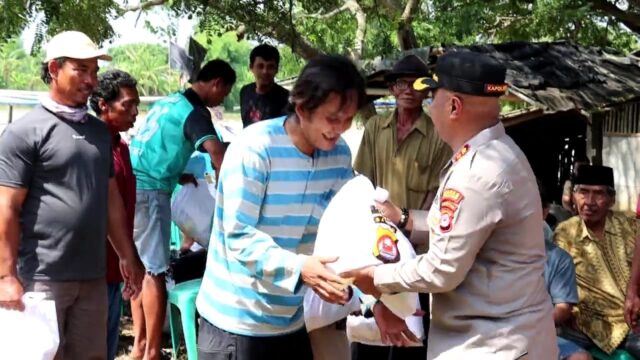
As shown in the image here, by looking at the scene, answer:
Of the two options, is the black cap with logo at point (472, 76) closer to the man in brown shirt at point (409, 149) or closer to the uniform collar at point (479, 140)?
the uniform collar at point (479, 140)

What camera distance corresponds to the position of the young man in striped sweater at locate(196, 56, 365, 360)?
2652 millimetres

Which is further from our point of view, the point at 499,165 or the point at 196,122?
the point at 196,122

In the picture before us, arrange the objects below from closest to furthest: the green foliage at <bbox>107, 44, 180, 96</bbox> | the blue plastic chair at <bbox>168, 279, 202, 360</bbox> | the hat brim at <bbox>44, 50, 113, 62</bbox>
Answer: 1. the hat brim at <bbox>44, 50, 113, 62</bbox>
2. the blue plastic chair at <bbox>168, 279, 202, 360</bbox>
3. the green foliage at <bbox>107, 44, 180, 96</bbox>

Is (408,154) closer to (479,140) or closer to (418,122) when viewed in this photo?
(418,122)

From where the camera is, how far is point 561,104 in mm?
7211

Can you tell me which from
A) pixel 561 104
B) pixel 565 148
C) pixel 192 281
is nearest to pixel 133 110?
pixel 192 281

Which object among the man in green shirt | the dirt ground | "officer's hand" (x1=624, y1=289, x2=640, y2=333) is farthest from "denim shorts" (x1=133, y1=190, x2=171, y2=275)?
"officer's hand" (x1=624, y1=289, x2=640, y2=333)

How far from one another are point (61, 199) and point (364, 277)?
1723 millimetres

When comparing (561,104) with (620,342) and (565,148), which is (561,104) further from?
(565,148)

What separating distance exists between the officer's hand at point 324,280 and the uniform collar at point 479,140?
0.48 metres

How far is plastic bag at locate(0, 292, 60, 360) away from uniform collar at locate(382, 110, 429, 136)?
204 cm

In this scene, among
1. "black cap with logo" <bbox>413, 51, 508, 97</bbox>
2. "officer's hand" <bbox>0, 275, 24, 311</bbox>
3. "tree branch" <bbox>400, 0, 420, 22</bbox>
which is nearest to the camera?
"black cap with logo" <bbox>413, 51, 508, 97</bbox>

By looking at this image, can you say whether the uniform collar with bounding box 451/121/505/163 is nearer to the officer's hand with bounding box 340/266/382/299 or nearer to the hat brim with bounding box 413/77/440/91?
the hat brim with bounding box 413/77/440/91

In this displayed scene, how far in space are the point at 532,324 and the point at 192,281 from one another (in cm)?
332
